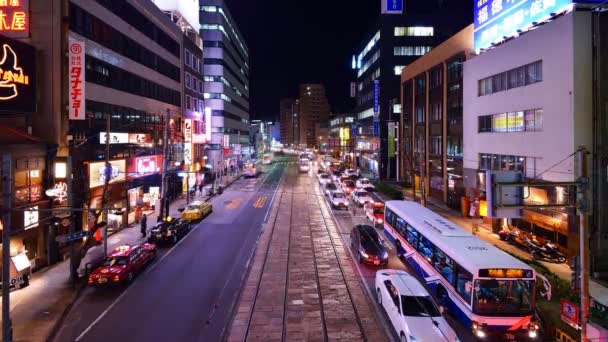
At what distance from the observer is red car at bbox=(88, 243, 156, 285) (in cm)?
2244

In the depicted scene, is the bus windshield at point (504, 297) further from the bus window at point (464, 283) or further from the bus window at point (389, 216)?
the bus window at point (389, 216)

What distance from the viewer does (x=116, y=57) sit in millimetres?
37812

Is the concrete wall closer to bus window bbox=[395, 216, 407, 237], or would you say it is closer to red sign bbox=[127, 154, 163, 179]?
bus window bbox=[395, 216, 407, 237]

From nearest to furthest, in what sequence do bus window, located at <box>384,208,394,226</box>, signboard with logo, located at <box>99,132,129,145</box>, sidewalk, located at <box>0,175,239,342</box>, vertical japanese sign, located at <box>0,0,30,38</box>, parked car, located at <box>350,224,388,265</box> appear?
sidewalk, located at <box>0,175,239,342</box> < parked car, located at <box>350,224,388,265</box> < vertical japanese sign, located at <box>0,0,30,38</box> < bus window, located at <box>384,208,394,226</box> < signboard with logo, located at <box>99,132,129,145</box>

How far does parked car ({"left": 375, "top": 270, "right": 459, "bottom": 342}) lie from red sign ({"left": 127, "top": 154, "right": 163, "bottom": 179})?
81.7 ft

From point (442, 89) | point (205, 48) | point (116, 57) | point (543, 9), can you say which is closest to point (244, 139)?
point (205, 48)

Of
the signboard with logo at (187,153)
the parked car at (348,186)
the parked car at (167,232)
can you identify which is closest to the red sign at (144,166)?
the parked car at (167,232)

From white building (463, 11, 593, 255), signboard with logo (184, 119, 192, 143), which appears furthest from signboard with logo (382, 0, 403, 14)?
white building (463, 11, 593, 255)

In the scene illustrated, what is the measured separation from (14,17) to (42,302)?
16.7 meters

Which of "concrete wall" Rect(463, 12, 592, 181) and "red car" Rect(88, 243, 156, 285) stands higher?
"concrete wall" Rect(463, 12, 592, 181)

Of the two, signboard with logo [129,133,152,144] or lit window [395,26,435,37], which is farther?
lit window [395,26,435,37]

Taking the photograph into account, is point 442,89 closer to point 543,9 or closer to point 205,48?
point 543,9

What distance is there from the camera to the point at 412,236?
84.1ft

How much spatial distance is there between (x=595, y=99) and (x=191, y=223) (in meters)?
31.6
